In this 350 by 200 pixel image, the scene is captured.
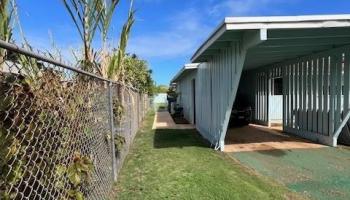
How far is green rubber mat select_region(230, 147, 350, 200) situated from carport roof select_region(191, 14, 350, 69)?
2.80 metres

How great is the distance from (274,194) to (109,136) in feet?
9.40

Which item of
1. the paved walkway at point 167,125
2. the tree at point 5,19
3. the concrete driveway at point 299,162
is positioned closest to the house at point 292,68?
the concrete driveway at point 299,162

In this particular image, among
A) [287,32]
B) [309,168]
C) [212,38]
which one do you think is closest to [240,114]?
[212,38]

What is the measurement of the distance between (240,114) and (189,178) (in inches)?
434

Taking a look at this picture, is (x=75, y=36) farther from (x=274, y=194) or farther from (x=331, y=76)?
(x=331, y=76)

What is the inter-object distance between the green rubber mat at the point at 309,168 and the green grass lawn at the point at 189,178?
1.30 ft

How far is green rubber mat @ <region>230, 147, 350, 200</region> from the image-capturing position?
6363mm

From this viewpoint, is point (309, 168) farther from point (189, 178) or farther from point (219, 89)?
point (219, 89)

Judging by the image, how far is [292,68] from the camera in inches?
535

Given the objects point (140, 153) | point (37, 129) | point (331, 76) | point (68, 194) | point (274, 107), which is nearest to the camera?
point (37, 129)

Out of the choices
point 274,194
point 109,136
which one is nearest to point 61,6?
point 109,136

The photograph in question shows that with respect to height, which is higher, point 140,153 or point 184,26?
point 184,26

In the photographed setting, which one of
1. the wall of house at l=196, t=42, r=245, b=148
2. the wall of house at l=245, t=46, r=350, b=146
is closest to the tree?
the wall of house at l=196, t=42, r=245, b=148

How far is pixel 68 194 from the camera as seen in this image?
3141 millimetres
